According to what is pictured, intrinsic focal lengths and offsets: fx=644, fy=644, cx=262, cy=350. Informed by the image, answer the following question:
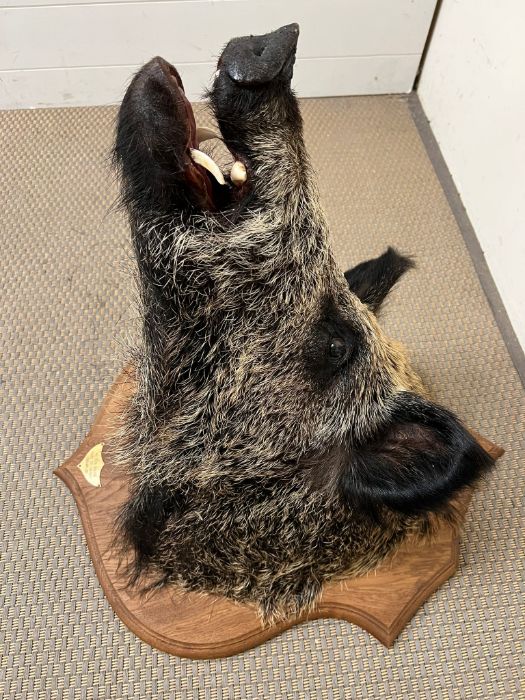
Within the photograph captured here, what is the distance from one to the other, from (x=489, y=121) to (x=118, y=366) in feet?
5.16

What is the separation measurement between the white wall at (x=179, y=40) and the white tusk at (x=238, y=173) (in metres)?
1.86

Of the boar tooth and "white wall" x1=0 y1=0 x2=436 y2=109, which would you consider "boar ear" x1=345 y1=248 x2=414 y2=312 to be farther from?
"white wall" x1=0 y1=0 x2=436 y2=109

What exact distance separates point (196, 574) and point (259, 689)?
1.08ft

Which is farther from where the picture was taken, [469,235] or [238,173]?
[469,235]

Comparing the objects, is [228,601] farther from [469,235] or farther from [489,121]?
[489,121]

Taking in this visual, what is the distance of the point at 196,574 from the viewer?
4.82ft

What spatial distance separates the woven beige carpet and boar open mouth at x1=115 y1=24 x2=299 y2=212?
0.97 ft

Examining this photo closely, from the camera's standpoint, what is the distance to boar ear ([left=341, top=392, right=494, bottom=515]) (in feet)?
3.76

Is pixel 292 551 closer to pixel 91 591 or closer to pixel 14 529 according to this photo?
pixel 91 591

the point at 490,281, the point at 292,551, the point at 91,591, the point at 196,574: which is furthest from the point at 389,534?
the point at 490,281

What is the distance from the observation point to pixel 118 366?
204cm

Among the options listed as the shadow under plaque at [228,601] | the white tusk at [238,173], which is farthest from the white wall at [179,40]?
the white tusk at [238,173]

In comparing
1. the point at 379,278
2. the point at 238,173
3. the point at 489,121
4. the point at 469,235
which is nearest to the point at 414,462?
the point at 379,278

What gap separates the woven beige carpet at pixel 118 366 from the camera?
1542 mm
